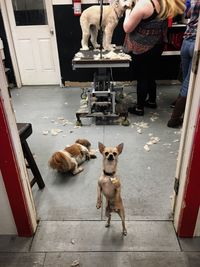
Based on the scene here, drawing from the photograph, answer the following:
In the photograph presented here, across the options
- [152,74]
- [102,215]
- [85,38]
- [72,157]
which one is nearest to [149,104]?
[152,74]

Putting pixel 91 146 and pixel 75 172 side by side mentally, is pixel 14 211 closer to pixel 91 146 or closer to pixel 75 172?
pixel 75 172

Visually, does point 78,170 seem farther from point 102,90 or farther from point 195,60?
point 195,60

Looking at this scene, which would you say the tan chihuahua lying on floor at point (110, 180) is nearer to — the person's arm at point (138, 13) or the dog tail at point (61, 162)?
the dog tail at point (61, 162)

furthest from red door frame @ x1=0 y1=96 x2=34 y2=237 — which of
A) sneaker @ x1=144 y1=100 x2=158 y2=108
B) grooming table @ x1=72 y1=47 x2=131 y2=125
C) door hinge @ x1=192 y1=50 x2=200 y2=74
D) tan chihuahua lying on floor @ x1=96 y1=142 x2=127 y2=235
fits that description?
sneaker @ x1=144 y1=100 x2=158 y2=108

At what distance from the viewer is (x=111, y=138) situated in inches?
109

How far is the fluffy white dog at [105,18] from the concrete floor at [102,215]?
1136 millimetres

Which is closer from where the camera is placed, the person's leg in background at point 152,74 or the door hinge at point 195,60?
the door hinge at point 195,60

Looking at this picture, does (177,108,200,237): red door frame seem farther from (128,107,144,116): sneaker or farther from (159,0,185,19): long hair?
(128,107,144,116): sneaker

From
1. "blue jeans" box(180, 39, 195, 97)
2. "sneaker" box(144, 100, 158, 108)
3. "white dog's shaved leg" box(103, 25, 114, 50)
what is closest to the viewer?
"blue jeans" box(180, 39, 195, 97)

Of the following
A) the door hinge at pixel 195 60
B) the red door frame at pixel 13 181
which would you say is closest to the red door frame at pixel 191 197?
the door hinge at pixel 195 60

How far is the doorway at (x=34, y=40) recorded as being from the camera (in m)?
3.83

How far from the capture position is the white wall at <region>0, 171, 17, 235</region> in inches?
56.5

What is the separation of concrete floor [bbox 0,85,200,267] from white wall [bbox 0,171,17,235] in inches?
1.9

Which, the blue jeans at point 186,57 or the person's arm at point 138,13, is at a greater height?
the person's arm at point 138,13
